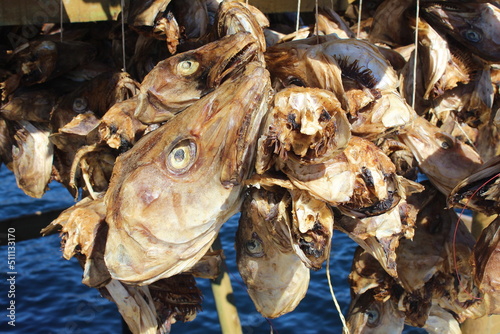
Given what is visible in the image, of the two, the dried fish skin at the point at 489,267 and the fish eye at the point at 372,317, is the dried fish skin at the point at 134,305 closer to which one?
the fish eye at the point at 372,317

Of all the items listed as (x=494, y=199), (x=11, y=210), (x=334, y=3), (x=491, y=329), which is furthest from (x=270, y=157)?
(x=11, y=210)

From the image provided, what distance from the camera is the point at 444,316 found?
310cm

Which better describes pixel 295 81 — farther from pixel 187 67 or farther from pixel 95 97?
pixel 95 97

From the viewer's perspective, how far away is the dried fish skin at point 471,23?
8.31ft

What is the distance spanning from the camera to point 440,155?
2.37m

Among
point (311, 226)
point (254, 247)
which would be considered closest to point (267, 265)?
point (254, 247)

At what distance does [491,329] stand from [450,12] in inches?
81.5

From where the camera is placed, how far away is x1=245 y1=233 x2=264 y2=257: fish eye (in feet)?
6.89

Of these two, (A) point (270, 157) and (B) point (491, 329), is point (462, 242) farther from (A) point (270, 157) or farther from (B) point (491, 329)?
(B) point (491, 329)

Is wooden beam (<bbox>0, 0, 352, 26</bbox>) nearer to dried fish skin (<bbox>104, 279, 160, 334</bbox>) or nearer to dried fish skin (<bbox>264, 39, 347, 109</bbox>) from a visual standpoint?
dried fish skin (<bbox>264, 39, 347, 109</bbox>)

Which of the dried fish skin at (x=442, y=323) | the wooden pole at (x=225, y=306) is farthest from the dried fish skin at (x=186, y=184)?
the wooden pole at (x=225, y=306)

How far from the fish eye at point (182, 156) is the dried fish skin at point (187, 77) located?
213 mm

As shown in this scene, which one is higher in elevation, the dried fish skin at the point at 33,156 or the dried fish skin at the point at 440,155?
the dried fish skin at the point at 440,155

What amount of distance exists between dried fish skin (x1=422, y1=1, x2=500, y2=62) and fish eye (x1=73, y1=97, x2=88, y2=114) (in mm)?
1415
